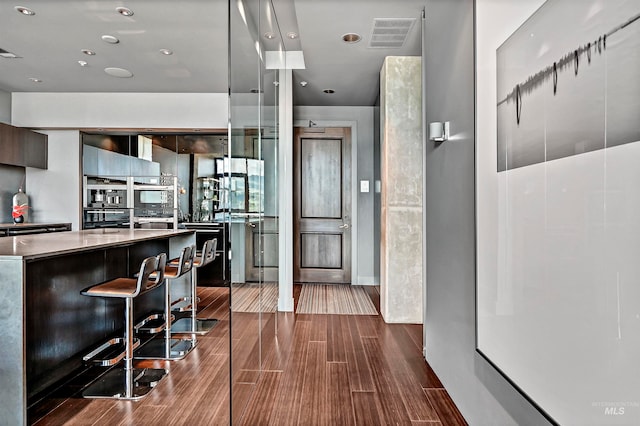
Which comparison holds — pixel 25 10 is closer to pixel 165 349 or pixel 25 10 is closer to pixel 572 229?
pixel 165 349

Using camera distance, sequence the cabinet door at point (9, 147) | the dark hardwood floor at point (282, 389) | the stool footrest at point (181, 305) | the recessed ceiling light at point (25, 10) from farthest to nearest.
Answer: the cabinet door at point (9, 147)
the stool footrest at point (181, 305)
the recessed ceiling light at point (25, 10)
the dark hardwood floor at point (282, 389)

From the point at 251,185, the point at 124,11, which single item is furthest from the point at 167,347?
the point at 124,11

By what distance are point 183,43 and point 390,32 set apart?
2.22 metres

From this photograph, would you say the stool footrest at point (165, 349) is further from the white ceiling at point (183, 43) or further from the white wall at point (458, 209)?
the white ceiling at point (183, 43)

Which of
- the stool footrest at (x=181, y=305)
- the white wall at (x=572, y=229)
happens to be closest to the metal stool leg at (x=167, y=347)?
the stool footrest at (x=181, y=305)

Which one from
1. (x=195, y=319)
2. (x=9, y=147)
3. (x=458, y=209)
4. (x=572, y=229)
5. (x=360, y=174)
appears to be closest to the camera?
(x=572, y=229)

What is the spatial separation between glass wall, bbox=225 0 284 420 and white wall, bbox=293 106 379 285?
8.42ft

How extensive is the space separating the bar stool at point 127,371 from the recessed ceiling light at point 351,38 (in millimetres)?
2604

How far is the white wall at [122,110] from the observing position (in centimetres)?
562

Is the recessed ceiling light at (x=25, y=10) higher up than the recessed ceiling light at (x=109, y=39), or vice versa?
the recessed ceiling light at (x=109, y=39)

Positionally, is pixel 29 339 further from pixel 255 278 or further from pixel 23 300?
pixel 255 278

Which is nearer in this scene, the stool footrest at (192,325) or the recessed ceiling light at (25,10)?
the recessed ceiling light at (25,10)

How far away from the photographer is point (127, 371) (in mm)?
2441

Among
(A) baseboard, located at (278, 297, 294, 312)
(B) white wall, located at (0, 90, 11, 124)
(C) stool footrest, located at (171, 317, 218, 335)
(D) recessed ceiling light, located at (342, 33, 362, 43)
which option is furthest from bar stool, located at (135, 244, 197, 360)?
(B) white wall, located at (0, 90, 11, 124)
